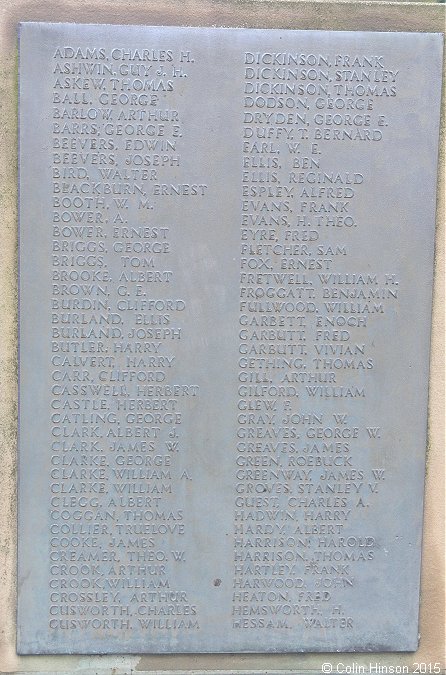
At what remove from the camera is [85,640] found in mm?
2951

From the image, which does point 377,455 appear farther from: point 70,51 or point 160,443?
point 70,51

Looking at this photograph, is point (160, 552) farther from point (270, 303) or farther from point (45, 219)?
point (45, 219)

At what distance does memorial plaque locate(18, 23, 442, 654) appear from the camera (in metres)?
2.80

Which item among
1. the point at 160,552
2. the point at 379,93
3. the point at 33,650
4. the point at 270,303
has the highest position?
the point at 379,93

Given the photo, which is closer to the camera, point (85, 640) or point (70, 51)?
point (70, 51)

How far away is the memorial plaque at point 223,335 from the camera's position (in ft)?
9.18

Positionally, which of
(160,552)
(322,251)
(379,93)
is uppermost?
(379,93)


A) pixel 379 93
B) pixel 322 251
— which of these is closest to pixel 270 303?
pixel 322 251

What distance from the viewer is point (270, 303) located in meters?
2.89

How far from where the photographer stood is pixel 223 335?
2.89 m

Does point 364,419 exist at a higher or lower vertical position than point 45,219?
lower

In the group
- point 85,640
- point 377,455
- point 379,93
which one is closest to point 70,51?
point 379,93

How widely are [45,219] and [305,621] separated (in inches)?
96.3

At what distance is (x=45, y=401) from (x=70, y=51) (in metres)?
1.71
